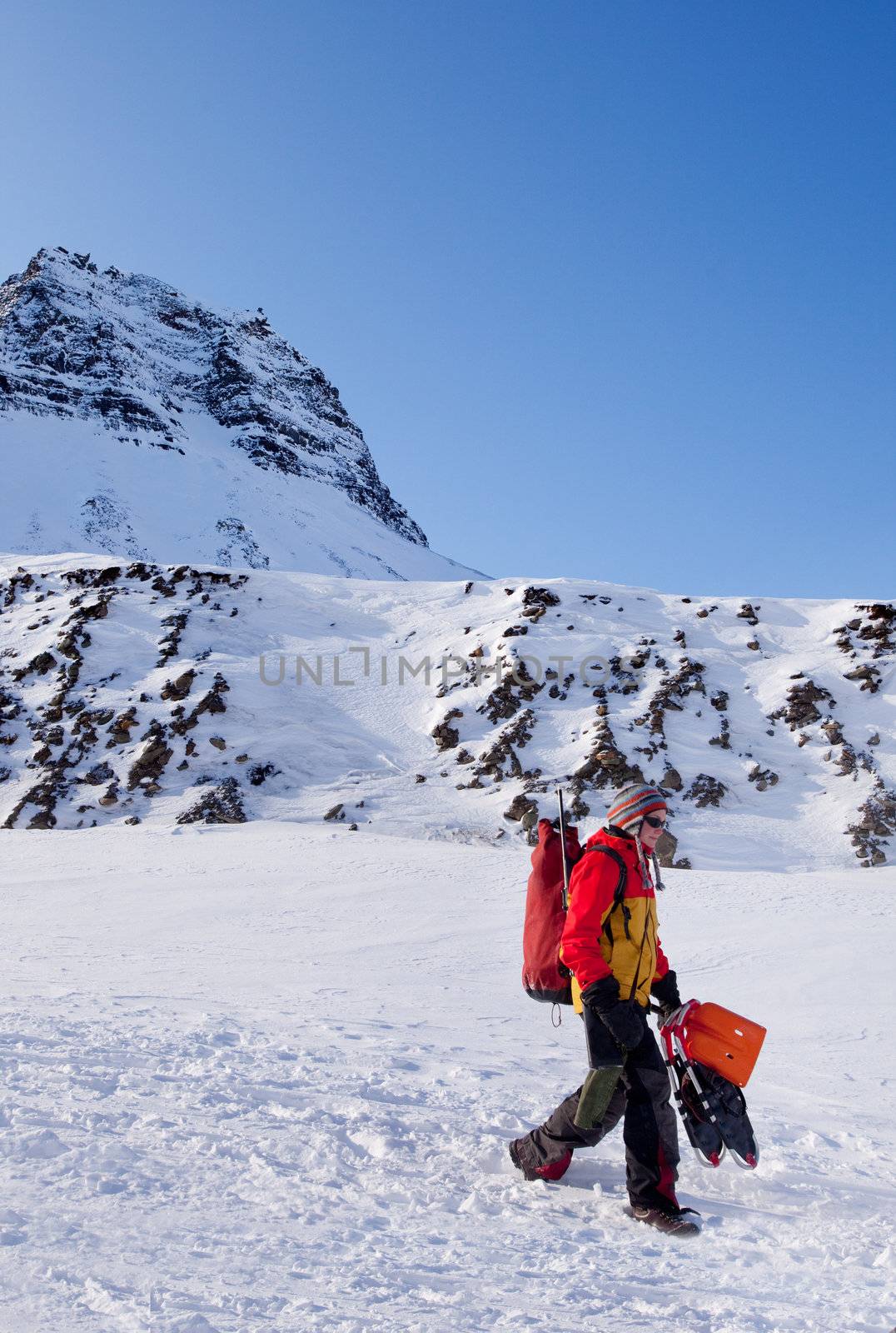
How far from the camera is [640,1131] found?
3395 mm

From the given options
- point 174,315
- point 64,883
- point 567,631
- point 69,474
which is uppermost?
point 174,315

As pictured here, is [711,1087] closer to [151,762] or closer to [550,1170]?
[550,1170]

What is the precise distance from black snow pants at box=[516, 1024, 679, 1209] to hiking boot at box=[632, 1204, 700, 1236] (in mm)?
22

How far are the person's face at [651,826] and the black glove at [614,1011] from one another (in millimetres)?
619

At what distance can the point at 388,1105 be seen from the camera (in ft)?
13.7

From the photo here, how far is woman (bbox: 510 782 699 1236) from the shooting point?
10.9 feet

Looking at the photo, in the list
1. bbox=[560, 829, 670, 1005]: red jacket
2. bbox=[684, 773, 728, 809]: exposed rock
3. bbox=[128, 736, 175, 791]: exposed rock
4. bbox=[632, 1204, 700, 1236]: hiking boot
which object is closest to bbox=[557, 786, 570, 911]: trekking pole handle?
bbox=[560, 829, 670, 1005]: red jacket

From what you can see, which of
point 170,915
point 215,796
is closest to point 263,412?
point 215,796

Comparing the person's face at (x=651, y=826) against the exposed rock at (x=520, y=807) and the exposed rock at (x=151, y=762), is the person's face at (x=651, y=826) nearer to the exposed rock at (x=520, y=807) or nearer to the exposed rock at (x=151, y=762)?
the exposed rock at (x=520, y=807)

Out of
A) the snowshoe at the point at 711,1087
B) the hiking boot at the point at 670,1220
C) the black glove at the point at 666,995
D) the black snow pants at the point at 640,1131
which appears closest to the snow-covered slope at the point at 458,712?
the black glove at the point at 666,995

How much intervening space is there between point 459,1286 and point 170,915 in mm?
8181

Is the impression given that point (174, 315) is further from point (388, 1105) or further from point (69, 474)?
point (388, 1105)

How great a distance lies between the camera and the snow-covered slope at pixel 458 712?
1496cm

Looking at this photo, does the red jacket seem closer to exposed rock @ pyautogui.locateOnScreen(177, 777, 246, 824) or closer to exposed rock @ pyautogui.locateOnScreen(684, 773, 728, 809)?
exposed rock @ pyautogui.locateOnScreen(684, 773, 728, 809)
